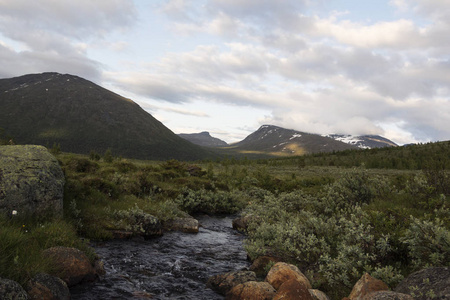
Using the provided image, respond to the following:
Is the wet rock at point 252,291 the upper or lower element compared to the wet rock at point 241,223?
upper

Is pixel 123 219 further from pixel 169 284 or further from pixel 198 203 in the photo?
pixel 198 203

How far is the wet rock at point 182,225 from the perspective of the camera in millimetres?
15117

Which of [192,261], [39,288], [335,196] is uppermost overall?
[335,196]

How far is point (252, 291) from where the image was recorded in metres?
7.27

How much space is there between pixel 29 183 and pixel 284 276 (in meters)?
9.45

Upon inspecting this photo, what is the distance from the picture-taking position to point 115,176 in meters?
18.6

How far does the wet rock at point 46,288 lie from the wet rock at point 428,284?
7.96 meters

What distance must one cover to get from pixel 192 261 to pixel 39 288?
6020 mm

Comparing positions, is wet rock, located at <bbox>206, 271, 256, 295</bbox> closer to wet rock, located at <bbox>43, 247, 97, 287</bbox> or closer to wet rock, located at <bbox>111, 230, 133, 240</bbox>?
wet rock, located at <bbox>43, 247, 97, 287</bbox>

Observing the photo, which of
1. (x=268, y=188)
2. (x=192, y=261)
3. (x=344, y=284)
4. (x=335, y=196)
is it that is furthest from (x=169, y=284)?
(x=268, y=188)

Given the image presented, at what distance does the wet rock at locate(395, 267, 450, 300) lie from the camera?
16.5ft

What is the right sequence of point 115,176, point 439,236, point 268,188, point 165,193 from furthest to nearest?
point 268,188
point 165,193
point 115,176
point 439,236

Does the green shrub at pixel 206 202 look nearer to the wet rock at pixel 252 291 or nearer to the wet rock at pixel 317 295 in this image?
the wet rock at pixel 252 291

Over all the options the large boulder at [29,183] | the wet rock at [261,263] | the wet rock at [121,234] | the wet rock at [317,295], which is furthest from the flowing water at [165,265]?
the wet rock at [317,295]
